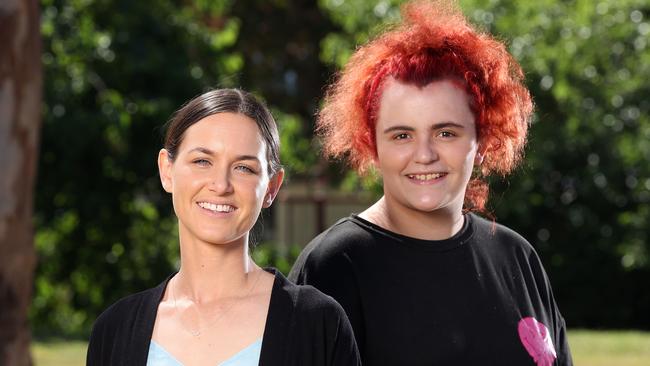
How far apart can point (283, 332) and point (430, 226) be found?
0.73 meters

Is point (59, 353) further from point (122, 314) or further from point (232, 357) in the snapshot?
point (232, 357)

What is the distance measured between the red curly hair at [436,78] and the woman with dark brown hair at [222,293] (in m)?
0.54

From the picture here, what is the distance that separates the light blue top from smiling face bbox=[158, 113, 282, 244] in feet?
0.77

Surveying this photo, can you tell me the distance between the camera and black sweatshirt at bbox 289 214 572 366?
3.12 m

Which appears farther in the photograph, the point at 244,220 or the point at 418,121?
the point at 418,121

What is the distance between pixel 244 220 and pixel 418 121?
0.63m

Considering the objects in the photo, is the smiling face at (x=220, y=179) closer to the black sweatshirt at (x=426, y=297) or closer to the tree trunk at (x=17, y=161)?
the black sweatshirt at (x=426, y=297)

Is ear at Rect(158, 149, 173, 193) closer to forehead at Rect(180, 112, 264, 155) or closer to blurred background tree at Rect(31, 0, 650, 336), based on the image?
forehead at Rect(180, 112, 264, 155)

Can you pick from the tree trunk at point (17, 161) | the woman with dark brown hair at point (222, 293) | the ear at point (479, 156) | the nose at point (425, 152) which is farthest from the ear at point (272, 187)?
the tree trunk at point (17, 161)

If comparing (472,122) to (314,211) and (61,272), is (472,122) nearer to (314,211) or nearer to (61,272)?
(61,272)

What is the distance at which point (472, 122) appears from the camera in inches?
128

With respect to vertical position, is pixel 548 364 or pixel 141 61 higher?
pixel 141 61

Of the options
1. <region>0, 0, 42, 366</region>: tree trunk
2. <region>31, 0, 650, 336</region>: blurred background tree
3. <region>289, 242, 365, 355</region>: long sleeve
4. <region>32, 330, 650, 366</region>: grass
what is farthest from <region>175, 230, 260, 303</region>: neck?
<region>31, 0, 650, 336</region>: blurred background tree

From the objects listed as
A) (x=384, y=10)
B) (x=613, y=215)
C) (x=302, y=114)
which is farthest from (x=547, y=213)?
(x=302, y=114)
